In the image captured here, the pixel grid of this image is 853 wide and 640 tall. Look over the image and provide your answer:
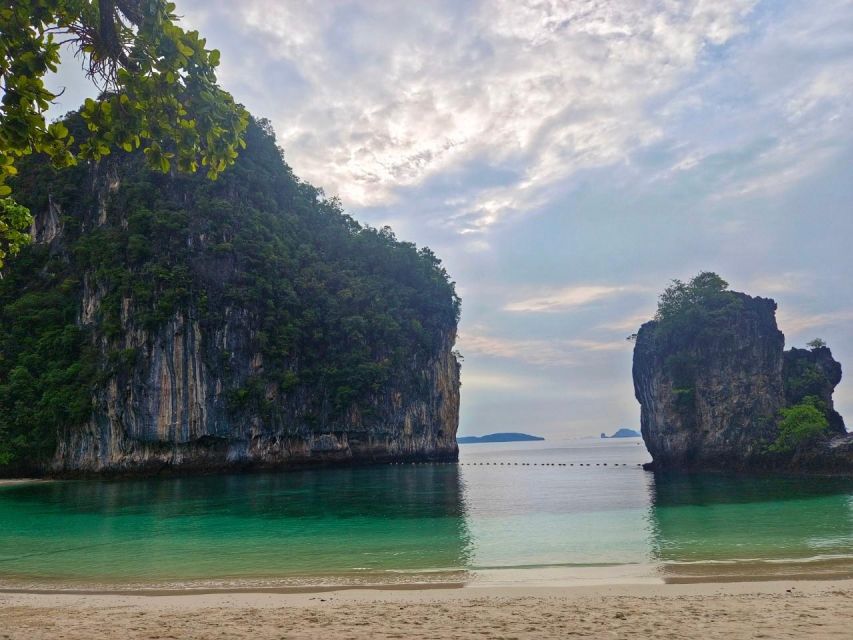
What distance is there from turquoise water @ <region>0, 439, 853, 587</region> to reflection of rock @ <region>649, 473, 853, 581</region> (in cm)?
5

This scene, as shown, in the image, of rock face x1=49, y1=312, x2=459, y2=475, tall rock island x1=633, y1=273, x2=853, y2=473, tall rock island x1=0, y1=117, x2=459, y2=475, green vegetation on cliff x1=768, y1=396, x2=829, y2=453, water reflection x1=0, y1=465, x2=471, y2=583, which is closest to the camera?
water reflection x1=0, y1=465, x2=471, y2=583

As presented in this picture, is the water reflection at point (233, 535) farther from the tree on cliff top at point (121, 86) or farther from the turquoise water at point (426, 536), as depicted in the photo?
the tree on cliff top at point (121, 86)

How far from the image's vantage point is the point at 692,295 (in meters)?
42.9

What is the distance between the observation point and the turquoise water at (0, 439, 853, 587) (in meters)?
10.6

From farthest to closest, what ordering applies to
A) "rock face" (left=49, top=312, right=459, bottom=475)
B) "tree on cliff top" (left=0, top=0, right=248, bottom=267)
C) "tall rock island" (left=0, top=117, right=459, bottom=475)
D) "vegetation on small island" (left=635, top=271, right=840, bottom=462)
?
1. "tall rock island" (left=0, top=117, right=459, bottom=475)
2. "rock face" (left=49, top=312, right=459, bottom=475)
3. "vegetation on small island" (left=635, top=271, right=840, bottom=462)
4. "tree on cliff top" (left=0, top=0, right=248, bottom=267)

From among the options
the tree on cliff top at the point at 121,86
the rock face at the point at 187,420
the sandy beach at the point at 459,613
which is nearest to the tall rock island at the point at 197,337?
the rock face at the point at 187,420

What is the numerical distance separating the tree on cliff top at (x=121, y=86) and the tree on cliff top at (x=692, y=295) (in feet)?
144

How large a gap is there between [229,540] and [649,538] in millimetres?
11083

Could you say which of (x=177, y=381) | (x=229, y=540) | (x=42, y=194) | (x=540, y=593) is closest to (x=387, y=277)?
(x=177, y=381)

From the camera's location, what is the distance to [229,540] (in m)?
14.8

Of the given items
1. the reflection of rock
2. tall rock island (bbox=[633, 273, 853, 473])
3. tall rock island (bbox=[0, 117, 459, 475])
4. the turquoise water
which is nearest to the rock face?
tall rock island (bbox=[0, 117, 459, 475])

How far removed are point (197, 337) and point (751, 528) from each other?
136 ft

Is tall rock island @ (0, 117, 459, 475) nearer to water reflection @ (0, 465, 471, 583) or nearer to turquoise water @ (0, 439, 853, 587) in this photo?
water reflection @ (0, 465, 471, 583)

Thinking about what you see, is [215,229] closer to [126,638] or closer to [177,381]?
[177,381]
